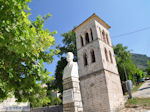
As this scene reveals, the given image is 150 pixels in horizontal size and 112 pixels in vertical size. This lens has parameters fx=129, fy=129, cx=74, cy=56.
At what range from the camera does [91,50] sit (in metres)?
18.5

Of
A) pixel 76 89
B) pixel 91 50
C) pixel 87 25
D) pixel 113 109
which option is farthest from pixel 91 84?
pixel 76 89

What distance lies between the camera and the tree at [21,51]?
340cm

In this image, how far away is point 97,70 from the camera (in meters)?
16.4

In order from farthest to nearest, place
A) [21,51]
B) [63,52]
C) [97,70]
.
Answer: [63,52], [97,70], [21,51]

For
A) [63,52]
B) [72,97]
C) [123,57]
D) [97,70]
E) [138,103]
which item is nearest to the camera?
[72,97]

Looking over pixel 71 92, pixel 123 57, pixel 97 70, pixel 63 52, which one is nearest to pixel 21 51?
pixel 71 92

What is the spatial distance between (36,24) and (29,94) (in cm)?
273

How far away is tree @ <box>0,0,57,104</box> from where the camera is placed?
3.40 m

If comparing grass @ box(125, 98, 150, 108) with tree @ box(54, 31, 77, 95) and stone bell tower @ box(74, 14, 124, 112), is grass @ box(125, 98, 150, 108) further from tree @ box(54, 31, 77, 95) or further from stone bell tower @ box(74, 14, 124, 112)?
tree @ box(54, 31, 77, 95)

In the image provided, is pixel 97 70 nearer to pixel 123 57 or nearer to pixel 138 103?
pixel 138 103

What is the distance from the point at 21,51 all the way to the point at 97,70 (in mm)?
13838

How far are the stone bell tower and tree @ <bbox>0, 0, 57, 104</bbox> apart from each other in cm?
1141

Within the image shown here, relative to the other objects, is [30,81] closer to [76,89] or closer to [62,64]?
[76,89]

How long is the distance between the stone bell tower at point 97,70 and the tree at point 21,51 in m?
11.4
